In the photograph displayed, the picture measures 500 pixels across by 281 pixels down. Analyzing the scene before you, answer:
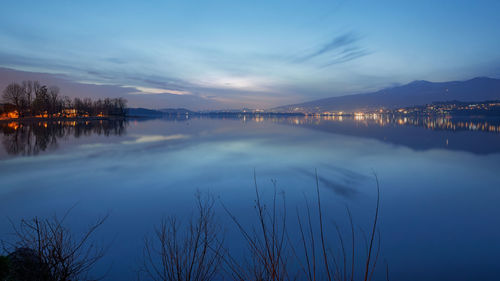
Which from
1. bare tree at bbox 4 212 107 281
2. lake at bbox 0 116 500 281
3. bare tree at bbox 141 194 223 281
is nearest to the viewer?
bare tree at bbox 4 212 107 281

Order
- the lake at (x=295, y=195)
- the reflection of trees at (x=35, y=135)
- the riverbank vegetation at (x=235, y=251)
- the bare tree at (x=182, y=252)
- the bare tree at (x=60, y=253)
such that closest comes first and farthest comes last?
the bare tree at (x=60, y=253)
the riverbank vegetation at (x=235, y=251)
the bare tree at (x=182, y=252)
the lake at (x=295, y=195)
the reflection of trees at (x=35, y=135)

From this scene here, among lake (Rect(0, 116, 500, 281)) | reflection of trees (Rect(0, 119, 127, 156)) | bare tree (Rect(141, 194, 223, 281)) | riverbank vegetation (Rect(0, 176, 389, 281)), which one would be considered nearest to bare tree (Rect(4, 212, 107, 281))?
riverbank vegetation (Rect(0, 176, 389, 281))

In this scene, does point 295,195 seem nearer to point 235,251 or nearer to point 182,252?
point 235,251

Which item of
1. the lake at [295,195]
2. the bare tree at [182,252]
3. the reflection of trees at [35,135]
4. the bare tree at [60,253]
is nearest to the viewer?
the bare tree at [60,253]

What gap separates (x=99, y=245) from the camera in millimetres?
4133

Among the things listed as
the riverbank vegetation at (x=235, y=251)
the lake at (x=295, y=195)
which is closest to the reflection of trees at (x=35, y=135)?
the lake at (x=295, y=195)

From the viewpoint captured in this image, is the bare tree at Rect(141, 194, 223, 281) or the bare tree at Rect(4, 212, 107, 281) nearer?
the bare tree at Rect(4, 212, 107, 281)

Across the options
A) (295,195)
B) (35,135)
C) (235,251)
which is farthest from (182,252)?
(35,135)

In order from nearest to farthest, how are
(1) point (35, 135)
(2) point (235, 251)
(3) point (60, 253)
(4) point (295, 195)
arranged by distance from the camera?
(3) point (60, 253) < (2) point (235, 251) < (4) point (295, 195) < (1) point (35, 135)

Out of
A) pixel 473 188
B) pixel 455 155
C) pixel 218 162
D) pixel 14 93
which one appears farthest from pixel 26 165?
pixel 14 93

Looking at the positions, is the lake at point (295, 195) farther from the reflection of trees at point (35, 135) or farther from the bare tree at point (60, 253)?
the reflection of trees at point (35, 135)

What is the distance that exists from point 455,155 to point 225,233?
502 inches

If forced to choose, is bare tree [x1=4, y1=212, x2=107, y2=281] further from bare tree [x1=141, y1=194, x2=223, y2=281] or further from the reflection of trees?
the reflection of trees

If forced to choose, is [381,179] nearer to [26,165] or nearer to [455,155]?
→ [455,155]
